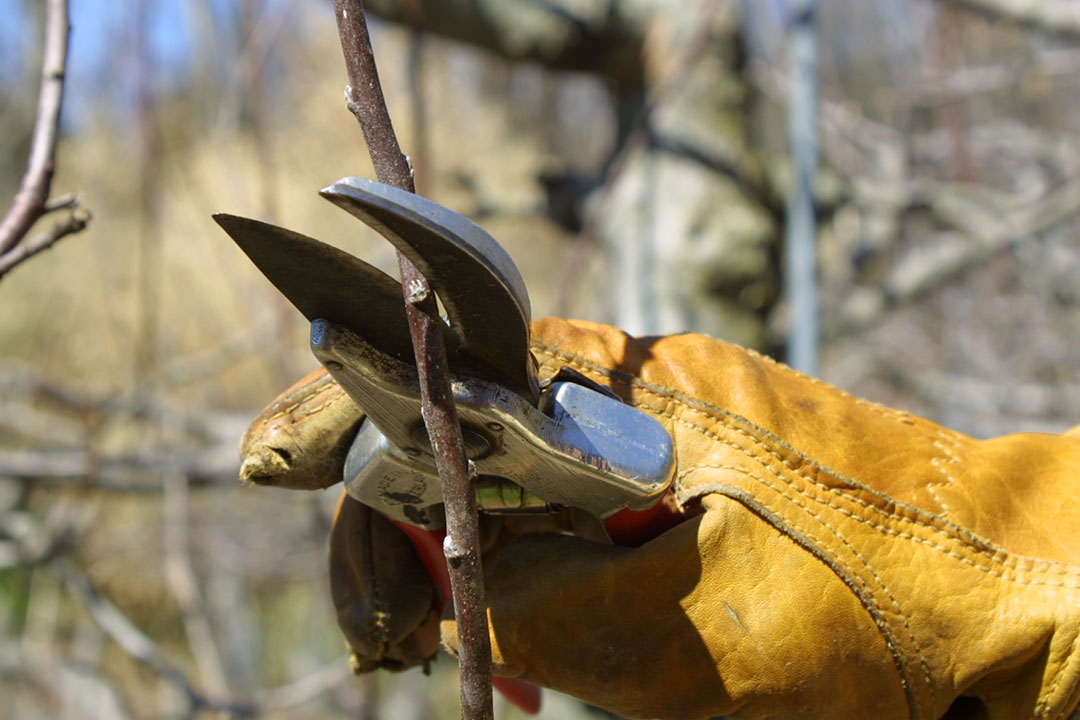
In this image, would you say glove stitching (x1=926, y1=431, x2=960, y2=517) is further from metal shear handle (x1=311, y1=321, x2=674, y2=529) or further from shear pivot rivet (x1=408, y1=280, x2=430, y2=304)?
shear pivot rivet (x1=408, y1=280, x2=430, y2=304)

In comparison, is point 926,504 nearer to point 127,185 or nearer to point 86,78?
point 86,78

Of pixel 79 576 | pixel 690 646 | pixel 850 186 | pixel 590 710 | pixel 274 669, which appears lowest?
pixel 274 669

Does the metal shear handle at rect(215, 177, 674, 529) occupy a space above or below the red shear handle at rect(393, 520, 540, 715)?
above

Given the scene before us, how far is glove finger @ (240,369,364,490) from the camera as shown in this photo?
81cm

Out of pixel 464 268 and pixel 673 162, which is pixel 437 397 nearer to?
pixel 464 268

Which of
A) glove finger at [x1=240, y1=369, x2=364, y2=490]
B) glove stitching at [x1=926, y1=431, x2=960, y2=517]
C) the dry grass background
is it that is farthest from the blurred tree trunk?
glove finger at [x1=240, y1=369, x2=364, y2=490]

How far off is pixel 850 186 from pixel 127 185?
11.8 meters

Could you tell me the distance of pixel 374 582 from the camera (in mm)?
971

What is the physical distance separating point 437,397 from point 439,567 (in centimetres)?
43

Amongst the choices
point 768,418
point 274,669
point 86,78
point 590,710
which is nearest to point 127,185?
point 274,669

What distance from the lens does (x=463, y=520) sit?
0.61 meters

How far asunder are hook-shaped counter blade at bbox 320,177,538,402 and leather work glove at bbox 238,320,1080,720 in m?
0.16

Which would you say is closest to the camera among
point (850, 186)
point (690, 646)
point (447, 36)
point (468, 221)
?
point (468, 221)

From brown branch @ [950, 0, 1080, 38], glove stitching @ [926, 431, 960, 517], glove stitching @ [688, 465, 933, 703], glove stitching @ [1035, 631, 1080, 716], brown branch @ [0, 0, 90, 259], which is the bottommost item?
glove stitching @ [1035, 631, 1080, 716]
